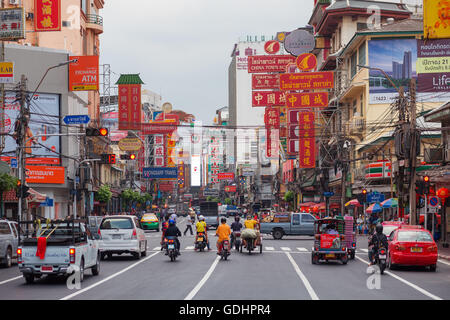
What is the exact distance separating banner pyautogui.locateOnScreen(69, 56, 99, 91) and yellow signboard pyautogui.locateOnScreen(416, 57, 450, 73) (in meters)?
36.8

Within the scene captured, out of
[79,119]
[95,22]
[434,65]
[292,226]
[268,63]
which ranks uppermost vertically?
[95,22]

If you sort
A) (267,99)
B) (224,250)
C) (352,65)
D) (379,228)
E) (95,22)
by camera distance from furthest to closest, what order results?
1. (267,99)
2. (95,22)
3. (352,65)
4. (224,250)
5. (379,228)

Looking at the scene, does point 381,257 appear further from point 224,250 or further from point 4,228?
point 4,228

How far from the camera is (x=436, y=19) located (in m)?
21.5

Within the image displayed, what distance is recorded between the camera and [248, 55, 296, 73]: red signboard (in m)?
82.6

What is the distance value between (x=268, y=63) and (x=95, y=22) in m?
Result: 21.3

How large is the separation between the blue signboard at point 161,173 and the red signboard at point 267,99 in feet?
70.4

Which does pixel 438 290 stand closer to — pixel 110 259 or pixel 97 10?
pixel 110 259

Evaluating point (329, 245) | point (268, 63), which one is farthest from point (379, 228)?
point (268, 63)

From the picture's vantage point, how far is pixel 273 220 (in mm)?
48938

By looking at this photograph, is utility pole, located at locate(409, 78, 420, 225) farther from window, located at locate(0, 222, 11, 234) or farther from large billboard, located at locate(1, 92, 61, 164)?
large billboard, located at locate(1, 92, 61, 164)

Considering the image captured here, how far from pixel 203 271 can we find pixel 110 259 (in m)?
7.90

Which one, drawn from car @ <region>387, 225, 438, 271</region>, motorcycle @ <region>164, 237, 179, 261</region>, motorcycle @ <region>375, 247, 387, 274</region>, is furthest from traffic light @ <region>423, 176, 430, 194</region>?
motorcycle @ <region>164, 237, 179, 261</region>
